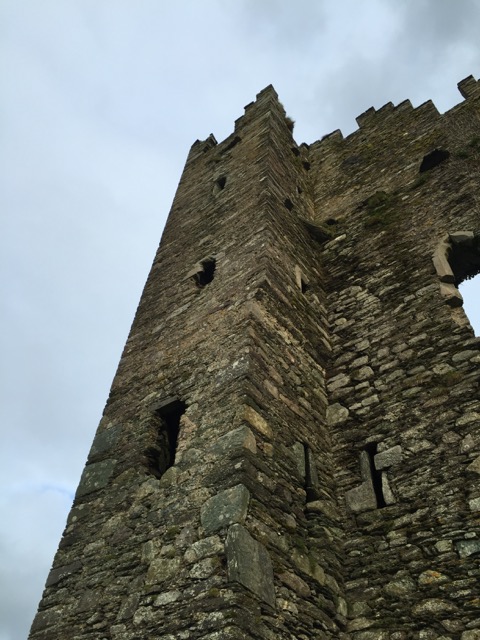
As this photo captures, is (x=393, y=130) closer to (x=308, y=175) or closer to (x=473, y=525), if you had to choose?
(x=308, y=175)

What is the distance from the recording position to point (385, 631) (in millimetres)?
3928

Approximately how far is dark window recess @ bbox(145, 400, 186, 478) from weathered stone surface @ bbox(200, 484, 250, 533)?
1128mm

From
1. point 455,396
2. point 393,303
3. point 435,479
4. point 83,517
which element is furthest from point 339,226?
point 83,517

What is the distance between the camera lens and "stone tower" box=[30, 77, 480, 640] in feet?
12.5

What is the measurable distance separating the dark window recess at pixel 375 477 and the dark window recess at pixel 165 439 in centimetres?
186

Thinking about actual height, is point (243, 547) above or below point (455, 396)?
below

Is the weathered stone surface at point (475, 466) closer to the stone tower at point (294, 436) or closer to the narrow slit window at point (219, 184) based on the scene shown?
→ the stone tower at point (294, 436)

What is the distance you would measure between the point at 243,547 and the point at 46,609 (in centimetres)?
230

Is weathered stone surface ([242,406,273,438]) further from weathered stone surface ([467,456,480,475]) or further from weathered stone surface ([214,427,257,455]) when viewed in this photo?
weathered stone surface ([467,456,480,475])

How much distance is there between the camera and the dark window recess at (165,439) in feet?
16.8

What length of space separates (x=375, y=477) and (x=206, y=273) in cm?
355

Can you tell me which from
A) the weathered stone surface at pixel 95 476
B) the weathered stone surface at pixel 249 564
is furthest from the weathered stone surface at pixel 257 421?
the weathered stone surface at pixel 95 476

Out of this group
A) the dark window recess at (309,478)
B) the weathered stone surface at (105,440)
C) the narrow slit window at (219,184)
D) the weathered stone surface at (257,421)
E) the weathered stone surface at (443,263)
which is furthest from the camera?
the narrow slit window at (219,184)

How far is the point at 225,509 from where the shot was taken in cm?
380
